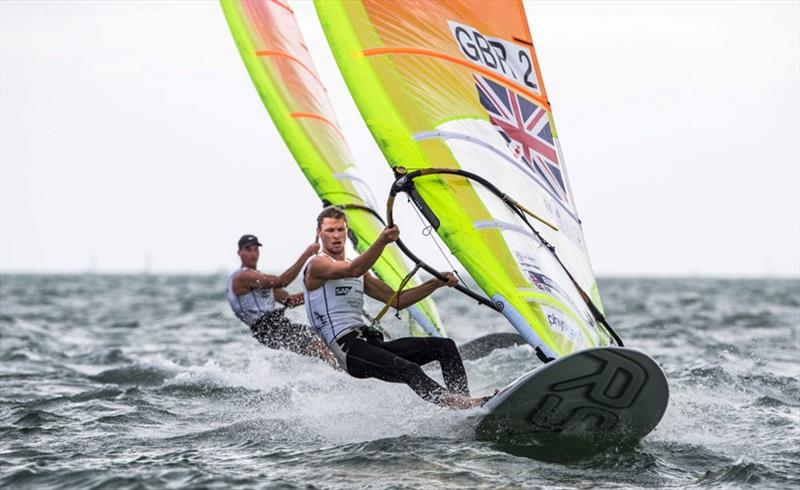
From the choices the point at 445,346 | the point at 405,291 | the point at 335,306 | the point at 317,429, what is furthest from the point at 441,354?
the point at 317,429

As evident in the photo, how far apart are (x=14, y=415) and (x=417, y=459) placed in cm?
312

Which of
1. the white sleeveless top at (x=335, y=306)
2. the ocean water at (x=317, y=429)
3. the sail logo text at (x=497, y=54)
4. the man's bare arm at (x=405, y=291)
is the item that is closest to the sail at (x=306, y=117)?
the ocean water at (x=317, y=429)

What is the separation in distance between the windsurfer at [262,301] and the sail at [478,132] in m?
2.80

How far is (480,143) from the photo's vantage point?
18.2 feet

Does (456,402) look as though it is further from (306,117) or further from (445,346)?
(306,117)

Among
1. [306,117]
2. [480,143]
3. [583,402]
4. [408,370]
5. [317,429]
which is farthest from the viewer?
[306,117]

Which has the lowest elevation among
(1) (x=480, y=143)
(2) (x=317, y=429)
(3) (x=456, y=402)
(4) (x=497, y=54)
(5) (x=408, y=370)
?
(2) (x=317, y=429)

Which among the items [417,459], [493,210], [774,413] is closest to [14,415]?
[417,459]

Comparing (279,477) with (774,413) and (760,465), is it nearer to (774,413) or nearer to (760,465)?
(760,465)

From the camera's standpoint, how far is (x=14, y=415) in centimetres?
678

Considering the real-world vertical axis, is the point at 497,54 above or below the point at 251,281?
above

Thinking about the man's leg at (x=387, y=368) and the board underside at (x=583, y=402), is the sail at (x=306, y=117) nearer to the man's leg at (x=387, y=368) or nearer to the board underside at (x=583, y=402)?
the man's leg at (x=387, y=368)

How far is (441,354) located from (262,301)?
9.92ft

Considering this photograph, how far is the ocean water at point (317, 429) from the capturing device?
490 cm
